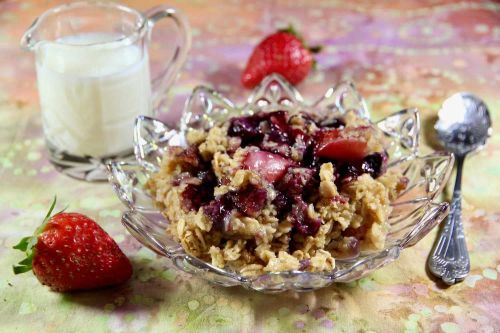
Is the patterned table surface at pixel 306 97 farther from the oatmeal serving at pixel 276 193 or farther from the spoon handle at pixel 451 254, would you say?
the oatmeal serving at pixel 276 193

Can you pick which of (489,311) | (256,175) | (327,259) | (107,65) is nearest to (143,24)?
(107,65)

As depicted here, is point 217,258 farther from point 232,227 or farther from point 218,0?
point 218,0

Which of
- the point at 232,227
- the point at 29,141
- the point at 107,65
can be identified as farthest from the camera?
the point at 29,141

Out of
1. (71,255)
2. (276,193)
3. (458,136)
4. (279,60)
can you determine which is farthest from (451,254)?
(279,60)

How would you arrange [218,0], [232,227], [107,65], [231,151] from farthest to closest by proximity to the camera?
[218,0]
[107,65]
[231,151]
[232,227]

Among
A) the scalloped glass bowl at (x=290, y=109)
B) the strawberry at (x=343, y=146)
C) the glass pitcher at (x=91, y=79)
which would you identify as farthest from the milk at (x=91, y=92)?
the strawberry at (x=343, y=146)
